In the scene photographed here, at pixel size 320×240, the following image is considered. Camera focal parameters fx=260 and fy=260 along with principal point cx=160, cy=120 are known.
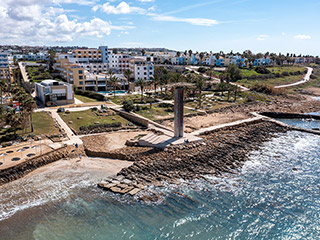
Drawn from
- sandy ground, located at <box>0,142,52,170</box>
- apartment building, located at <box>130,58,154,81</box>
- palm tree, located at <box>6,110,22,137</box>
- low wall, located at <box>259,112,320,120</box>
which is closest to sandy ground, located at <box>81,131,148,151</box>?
sandy ground, located at <box>0,142,52,170</box>

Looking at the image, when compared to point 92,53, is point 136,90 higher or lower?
lower

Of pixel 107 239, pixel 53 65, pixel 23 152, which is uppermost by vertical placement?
pixel 53 65

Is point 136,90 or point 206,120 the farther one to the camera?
point 136,90

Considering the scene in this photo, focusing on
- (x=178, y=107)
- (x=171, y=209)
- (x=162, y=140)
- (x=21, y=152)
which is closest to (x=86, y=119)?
(x=21, y=152)

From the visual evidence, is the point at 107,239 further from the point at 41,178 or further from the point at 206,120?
the point at 206,120

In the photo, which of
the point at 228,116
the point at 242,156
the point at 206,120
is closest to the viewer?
the point at 242,156

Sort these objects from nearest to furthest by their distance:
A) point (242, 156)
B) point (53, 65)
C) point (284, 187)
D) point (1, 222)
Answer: point (1, 222)
point (284, 187)
point (242, 156)
point (53, 65)

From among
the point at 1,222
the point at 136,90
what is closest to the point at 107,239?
the point at 1,222
